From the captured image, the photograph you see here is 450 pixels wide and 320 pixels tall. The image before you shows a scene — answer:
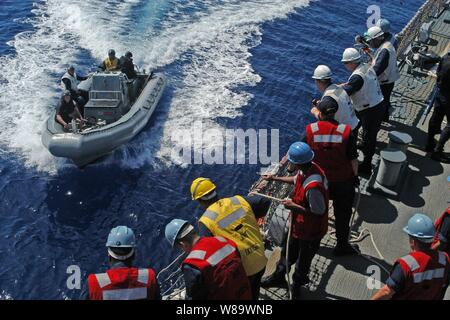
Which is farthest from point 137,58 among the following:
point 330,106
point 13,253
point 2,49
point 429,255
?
point 429,255

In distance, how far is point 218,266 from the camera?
441cm

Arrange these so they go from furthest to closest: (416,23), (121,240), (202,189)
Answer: (416,23), (202,189), (121,240)

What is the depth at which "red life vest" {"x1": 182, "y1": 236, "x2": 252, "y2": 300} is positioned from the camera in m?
4.38

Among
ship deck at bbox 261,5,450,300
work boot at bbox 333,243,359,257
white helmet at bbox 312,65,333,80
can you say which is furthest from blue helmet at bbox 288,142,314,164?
work boot at bbox 333,243,359,257

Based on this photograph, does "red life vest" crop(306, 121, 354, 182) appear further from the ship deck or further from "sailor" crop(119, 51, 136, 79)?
"sailor" crop(119, 51, 136, 79)

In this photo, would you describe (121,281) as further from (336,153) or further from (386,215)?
(386,215)

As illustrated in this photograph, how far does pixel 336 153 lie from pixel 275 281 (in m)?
1.88

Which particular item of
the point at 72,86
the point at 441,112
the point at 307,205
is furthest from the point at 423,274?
the point at 72,86

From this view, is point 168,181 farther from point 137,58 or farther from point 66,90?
point 137,58

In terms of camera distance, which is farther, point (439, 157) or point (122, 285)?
point (439, 157)

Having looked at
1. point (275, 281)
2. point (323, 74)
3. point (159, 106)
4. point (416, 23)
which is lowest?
point (159, 106)

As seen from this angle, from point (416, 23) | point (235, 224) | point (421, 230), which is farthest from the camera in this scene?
point (416, 23)

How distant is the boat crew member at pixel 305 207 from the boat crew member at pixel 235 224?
2.14 feet

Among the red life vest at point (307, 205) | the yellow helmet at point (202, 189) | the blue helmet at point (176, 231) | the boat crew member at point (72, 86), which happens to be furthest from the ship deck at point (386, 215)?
the boat crew member at point (72, 86)
